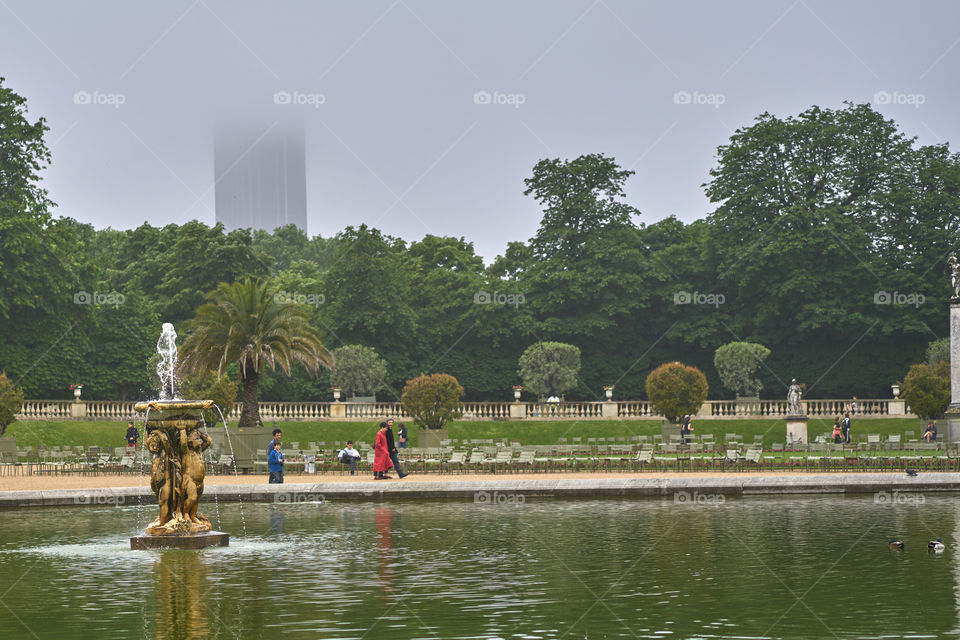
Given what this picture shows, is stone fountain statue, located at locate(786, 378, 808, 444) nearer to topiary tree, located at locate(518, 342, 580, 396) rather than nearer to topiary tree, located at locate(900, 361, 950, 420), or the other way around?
topiary tree, located at locate(900, 361, 950, 420)

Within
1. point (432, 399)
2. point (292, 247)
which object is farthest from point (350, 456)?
point (292, 247)

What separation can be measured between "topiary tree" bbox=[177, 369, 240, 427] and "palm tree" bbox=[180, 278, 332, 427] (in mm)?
451

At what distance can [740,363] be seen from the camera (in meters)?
63.3

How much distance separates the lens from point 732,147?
73625 mm

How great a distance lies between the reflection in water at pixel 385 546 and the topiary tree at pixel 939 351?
134 feet

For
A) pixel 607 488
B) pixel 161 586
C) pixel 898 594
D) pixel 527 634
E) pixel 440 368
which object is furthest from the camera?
pixel 440 368

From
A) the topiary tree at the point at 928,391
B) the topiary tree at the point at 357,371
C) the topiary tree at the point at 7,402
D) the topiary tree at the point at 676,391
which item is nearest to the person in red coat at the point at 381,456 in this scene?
the topiary tree at the point at 7,402

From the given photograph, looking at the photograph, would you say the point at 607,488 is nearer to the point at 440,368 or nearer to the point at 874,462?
the point at 874,462

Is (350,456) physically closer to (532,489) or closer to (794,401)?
(532,489)

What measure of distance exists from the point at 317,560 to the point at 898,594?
836cm

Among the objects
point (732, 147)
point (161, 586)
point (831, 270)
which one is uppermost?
point (732, 147)

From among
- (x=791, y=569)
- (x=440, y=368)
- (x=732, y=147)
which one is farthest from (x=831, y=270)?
(x=791, y=569)

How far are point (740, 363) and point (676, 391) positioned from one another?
12553 millimetres

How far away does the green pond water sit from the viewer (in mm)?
13656
